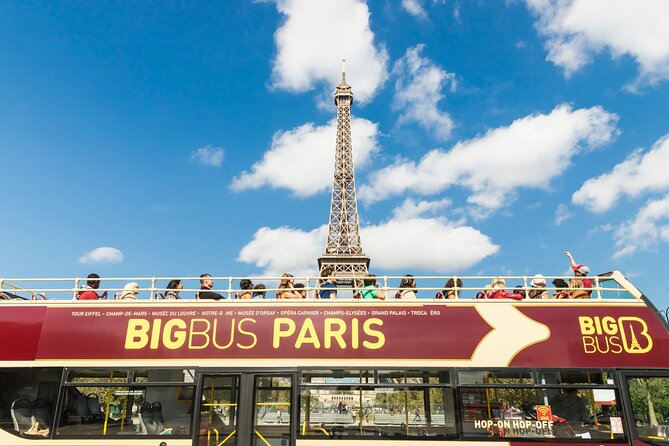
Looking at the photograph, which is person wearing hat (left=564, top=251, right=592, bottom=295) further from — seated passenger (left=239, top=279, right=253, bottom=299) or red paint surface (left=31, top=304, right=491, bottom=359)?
seated passenger (left=239, top=279, right=253, bottom=299)

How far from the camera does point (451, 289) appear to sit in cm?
809

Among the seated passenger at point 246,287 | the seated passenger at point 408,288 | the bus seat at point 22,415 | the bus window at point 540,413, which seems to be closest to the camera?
the bus window at point 540,413

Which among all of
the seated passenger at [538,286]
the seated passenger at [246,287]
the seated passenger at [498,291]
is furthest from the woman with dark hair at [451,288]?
the seated passenger at [246,287]

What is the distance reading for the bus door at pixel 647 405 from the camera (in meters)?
7.04

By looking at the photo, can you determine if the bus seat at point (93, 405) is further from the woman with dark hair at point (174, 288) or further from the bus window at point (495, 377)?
the bus window at point (495, 377)

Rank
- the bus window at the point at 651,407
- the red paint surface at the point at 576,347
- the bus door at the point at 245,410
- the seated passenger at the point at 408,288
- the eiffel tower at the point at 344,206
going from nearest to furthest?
the bus window at the point at 651,407, the bus door at the point at 245,410, the red paint surface at the point at 576,347, the seated passenger at the point at 408,288, the eiffel tower at the point at 344,206

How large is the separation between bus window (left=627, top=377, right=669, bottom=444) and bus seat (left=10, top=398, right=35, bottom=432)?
928 centimetres

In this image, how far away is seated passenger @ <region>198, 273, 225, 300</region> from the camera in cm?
834

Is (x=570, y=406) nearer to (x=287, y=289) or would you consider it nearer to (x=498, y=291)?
(x=498, y=291)

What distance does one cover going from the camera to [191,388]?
758 cm

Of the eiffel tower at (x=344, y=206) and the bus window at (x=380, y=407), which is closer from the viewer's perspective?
the bus window at (x=380, y=407)

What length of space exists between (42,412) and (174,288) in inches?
108

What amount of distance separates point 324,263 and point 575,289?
186 ft

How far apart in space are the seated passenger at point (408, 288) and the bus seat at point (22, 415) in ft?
20.5
